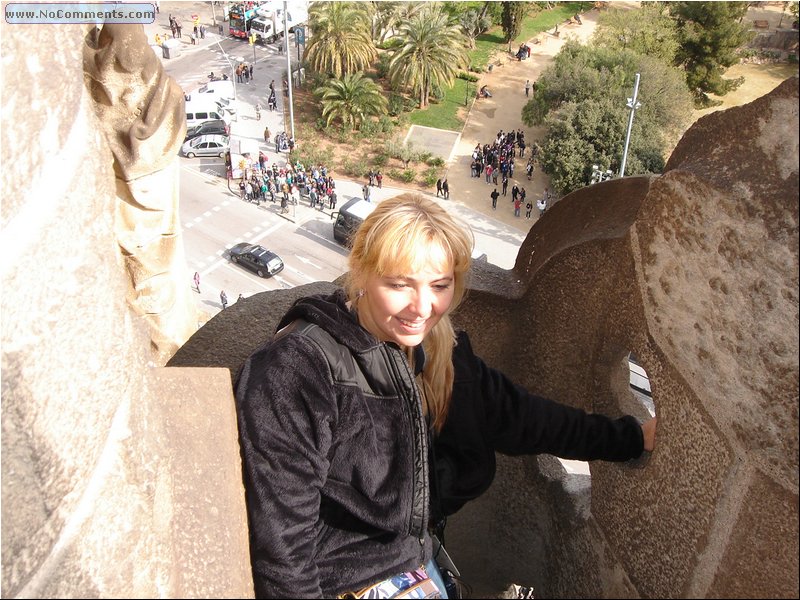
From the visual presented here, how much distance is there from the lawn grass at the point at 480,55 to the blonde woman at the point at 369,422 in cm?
2374

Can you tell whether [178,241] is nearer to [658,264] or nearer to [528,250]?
[528,250]

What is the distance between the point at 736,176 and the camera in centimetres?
222

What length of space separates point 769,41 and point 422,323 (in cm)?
3249

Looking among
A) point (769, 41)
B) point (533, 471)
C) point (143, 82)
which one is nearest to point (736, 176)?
point (533, 471)

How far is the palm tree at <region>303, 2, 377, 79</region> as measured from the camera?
24609 millimetres

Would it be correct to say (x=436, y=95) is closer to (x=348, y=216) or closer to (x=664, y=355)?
(x=348, y=216)

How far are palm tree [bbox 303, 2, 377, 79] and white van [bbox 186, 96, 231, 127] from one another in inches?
118

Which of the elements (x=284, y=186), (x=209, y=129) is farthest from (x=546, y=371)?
(x=209, y=129)

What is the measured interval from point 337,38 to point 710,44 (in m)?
11.2

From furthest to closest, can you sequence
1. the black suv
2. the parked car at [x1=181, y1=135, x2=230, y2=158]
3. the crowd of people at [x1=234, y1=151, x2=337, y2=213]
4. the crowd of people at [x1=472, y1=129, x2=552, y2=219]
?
1. the black suv
2. the parked car at [x1=181, y1=135, x2=230, y2=158]
3. the crowd of people at [x1=472, y1=129, x2=552, y2=219]
4. the crowd of people at [x1=234, y1=151, x2=337, y2=213]

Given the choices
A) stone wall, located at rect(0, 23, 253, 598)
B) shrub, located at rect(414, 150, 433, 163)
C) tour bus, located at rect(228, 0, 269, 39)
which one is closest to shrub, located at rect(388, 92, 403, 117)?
shrub, located at rect(414, 150, 433, 163)

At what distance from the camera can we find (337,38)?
24.8 meters

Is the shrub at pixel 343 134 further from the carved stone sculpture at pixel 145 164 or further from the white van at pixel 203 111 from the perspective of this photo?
the carved stone sculpture at pixel 145 164

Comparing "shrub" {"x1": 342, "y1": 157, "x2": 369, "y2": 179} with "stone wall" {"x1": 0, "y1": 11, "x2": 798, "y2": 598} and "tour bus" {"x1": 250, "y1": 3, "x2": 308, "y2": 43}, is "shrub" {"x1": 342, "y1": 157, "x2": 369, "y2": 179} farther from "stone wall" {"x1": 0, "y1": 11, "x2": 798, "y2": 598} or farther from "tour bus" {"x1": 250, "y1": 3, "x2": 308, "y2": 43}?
"stone wall" {"x1": 0, "y1": 11, "x2": 798, "y2": 598}
